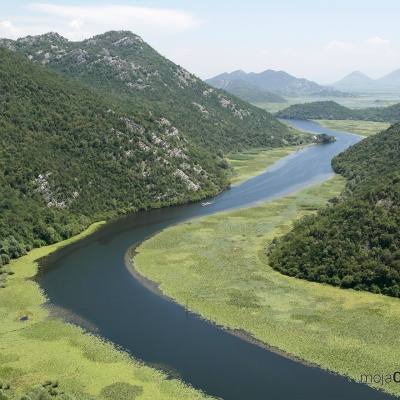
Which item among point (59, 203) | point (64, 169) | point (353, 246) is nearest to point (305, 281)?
point (353, 246)

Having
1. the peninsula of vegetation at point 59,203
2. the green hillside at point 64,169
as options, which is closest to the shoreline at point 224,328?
the peninsula of vegetation at point 59,203

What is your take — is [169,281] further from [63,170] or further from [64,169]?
[64,169]

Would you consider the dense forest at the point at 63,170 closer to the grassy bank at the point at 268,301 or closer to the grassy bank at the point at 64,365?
the grassy bank at the point at 268,301

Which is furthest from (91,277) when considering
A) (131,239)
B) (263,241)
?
(263,241)

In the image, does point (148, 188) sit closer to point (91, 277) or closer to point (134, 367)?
point (91, 277)

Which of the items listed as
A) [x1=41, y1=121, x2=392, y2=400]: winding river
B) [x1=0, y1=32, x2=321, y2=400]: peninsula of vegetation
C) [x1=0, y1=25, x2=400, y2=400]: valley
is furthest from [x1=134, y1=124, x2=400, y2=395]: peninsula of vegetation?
[x1=0, y1=32, x2=321, y2=400]: peninsula of vegetation

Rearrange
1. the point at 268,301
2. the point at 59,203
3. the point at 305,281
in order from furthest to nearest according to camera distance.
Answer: the point at 59,203
the point at 305,281
the point at 268,301
